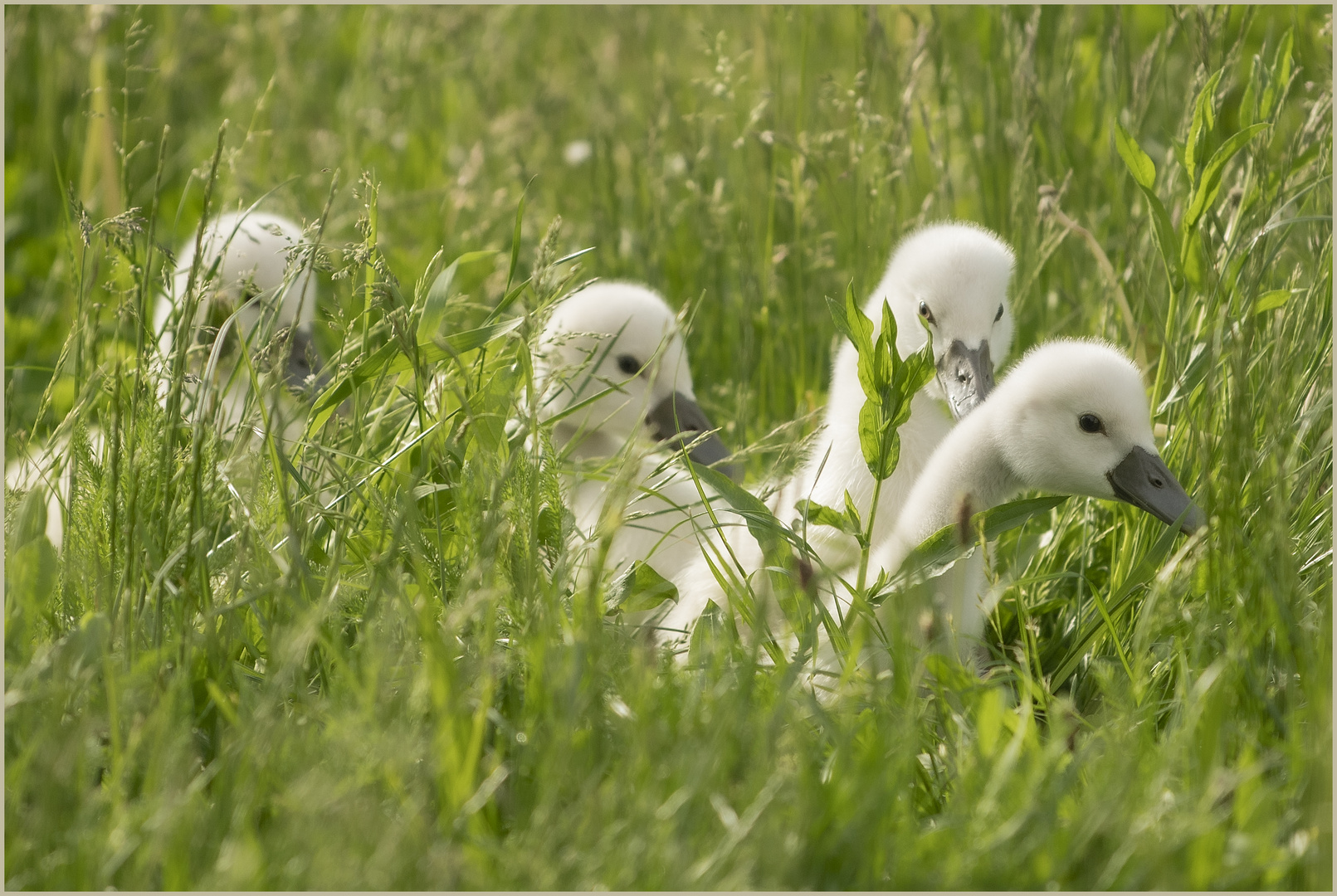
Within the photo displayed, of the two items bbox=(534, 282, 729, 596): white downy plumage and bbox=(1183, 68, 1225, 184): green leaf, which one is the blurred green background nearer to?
bbox=(534, 282, 729, 596): white downy plumage

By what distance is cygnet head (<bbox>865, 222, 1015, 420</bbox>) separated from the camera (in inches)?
109

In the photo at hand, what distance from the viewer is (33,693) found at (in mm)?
1735

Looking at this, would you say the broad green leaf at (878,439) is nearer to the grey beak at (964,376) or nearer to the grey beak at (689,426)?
the grey beak at (964,376)

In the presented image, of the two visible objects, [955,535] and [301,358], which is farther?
[301,358]

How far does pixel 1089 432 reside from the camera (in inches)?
91.6

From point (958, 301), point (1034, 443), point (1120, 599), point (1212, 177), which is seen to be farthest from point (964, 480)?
point (1212, 177)

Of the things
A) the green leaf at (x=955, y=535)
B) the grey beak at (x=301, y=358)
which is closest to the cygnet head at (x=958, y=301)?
the green leaf at (x=955, y=535)

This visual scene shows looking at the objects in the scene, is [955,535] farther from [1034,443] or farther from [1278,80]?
[1278,80]

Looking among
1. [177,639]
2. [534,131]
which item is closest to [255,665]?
[177,639]

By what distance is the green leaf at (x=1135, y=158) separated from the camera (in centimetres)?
257

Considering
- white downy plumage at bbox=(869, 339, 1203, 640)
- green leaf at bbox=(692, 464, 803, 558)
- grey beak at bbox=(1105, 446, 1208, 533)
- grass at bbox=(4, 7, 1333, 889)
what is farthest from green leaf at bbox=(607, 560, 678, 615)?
grey beak at bbox=(1105, 446, 1208, 533)

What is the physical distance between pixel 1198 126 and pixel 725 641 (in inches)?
61.9

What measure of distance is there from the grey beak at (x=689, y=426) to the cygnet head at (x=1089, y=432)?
0.93 meters

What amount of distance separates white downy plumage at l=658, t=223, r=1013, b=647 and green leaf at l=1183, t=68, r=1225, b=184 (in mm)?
462
